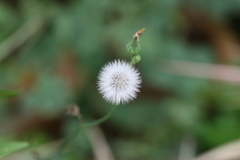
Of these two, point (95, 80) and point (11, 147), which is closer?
point (11, 147)

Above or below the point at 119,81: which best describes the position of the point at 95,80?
above

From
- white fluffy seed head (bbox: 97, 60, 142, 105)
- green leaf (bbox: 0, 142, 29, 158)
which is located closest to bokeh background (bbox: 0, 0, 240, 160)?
green leaf (bbox: 0, 142, 29, 158)

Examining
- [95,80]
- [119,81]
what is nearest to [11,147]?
[119,81]

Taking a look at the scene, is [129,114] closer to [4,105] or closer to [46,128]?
[46,128]

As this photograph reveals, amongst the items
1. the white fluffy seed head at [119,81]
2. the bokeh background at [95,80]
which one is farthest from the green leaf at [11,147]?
the bokeh background at [95,80]

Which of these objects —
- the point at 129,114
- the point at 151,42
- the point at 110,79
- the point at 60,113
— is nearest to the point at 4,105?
the point at 60,113

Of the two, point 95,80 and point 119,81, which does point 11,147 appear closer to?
point 119,81
